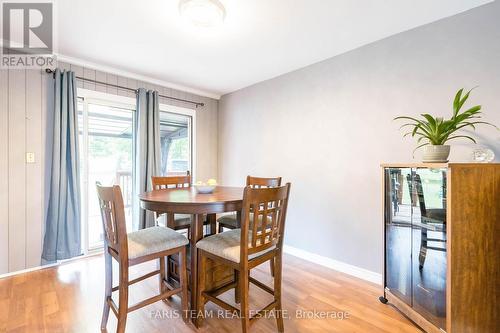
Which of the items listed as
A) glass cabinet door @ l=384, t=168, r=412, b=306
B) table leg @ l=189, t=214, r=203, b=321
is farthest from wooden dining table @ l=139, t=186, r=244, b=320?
glass cabinet door @ l=384, t=168, r=412, b=306

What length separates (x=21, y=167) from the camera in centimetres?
246

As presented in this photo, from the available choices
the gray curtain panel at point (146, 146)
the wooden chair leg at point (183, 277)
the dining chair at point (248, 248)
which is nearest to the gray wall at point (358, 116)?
the dining chair at point (248, 248)

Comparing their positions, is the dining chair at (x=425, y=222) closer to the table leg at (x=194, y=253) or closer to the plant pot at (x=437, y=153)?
the plant pot at (x=437, y=153)

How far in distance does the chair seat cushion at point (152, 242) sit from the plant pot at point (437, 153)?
71.9 inches

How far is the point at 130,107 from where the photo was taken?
3.23 metres

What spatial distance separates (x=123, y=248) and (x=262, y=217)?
34.1 inches

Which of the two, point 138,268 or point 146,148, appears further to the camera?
point 146,148

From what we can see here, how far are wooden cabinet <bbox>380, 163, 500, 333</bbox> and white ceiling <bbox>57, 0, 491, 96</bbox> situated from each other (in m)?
1.30

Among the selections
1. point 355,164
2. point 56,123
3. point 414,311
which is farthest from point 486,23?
point 56,123

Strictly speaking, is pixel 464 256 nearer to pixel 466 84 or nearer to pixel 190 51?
pixel 466 84

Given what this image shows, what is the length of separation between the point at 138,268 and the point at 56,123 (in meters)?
1.85

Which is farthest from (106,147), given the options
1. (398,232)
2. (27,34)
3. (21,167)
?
(398,232)

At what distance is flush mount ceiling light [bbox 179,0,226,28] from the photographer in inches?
66.8

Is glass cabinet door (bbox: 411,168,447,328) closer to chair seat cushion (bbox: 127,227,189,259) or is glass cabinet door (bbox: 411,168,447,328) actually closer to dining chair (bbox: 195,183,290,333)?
dining chair (bbox: 195,183,290,333)
